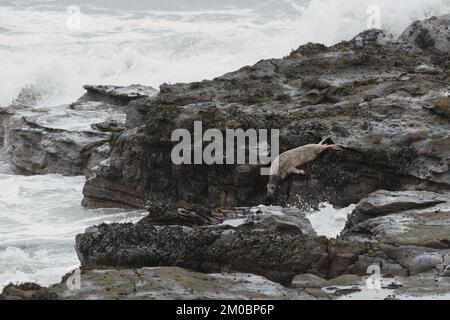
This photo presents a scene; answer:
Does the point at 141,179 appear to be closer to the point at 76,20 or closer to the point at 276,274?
the point at 276,274

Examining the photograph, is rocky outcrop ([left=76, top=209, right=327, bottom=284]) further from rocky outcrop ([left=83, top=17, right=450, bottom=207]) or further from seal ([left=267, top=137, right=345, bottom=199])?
rocky outcrop ([left=83, top=17, right=450, bottom=207])

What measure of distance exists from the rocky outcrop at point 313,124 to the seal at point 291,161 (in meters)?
0.14

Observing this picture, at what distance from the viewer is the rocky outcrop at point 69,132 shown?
2141 cm

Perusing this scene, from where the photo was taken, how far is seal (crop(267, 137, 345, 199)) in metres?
15.0

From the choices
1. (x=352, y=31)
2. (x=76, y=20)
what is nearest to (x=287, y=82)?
(x=352, y=31)

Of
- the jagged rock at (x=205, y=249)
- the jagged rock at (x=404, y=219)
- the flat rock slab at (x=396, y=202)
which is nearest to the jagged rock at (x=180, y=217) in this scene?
the jagged rock at (x=205, y=249)

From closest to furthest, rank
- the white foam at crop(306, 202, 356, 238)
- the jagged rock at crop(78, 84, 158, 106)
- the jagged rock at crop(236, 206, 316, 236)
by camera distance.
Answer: the jagged rock at crop(236, 206, 316, 236)
the white foam at crop(306, 202, 356, 238)
the jagged rock at crop(78, 84, 158, 106)

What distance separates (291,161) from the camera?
595 inches

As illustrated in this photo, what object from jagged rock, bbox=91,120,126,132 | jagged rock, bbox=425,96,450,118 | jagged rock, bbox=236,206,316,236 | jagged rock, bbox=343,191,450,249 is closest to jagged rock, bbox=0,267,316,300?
jagged rock, bbox=343,191,450,249

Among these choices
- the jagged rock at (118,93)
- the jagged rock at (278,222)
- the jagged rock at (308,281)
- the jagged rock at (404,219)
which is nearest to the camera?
the jagged rock at (308,281)

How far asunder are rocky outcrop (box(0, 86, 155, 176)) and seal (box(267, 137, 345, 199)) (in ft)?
21.3

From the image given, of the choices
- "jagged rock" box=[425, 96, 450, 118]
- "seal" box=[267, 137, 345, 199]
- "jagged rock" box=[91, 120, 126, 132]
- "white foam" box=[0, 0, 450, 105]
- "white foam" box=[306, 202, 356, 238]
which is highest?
"white foam" box=[0, 0, 450, 105]

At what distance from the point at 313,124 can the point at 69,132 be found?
8.45 m

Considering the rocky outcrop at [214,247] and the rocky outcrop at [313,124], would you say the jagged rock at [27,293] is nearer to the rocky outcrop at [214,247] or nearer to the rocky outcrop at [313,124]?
the rocky outcrop at [214,247]
